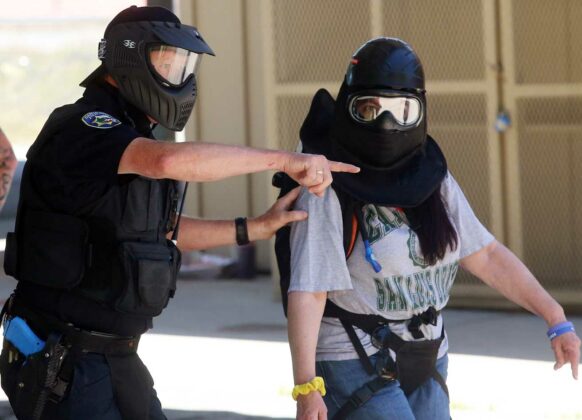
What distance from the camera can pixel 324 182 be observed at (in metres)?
3.43

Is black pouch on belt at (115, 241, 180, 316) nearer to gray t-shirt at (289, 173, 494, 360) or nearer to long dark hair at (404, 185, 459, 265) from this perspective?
gray t-shirt at (289, 173, 494, 360)

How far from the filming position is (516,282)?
4117 millimetres

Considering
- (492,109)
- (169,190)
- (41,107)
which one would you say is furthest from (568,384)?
(41,107)

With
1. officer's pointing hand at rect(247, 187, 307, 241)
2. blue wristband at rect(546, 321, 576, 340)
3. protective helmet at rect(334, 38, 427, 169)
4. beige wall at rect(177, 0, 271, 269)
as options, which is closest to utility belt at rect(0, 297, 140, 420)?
officer's pointing hand at rect(247, 187, 307, 241)

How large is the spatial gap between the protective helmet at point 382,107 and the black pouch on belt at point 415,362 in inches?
21.7

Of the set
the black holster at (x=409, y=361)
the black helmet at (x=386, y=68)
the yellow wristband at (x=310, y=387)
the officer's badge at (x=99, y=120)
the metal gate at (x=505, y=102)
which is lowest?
the yellow wristband at (x=310, y=387)

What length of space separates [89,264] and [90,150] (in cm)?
34

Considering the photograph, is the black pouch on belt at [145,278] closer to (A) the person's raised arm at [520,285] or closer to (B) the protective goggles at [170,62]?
(B) the protective goggles at [170,62]

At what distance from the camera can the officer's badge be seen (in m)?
3.63

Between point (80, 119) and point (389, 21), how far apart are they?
5096 millimetres

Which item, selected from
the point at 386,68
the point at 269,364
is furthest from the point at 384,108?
the point at 269,364

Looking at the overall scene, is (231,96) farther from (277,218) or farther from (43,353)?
(43,353)

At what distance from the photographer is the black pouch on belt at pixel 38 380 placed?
369 cm

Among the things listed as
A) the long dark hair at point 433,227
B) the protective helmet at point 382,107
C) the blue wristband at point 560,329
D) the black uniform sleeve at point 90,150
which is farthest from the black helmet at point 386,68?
the blue wristband at point 560,329
